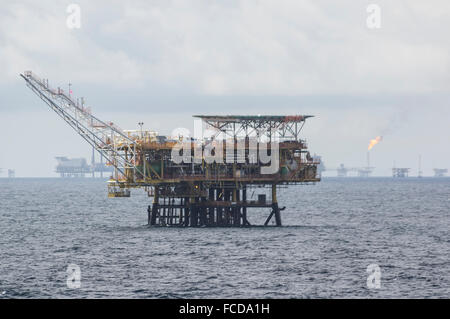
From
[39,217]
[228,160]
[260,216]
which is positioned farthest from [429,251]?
[39,217]

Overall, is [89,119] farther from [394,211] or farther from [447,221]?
[394,211]

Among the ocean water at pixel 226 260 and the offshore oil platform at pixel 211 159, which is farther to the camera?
the offshore oil platform at pixel 211 159

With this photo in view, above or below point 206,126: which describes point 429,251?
below

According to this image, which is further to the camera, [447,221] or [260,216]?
[260,216]

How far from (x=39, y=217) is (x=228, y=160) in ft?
150

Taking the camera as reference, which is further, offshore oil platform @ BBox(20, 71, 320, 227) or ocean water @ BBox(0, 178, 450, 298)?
offshore oil platform @ BBox(20, 71, 320, 227)

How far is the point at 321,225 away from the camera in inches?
4011

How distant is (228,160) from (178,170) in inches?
199
